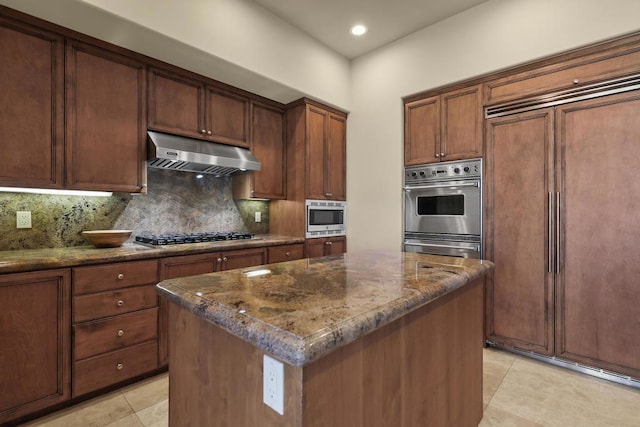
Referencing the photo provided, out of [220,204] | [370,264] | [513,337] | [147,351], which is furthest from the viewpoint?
[220,204]

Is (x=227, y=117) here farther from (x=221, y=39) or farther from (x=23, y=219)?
(x=23, y=219)

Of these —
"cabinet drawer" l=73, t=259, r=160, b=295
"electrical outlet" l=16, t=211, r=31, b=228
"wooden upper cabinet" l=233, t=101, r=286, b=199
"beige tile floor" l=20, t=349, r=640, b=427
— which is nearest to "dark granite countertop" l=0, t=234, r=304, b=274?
"cabinet drawer" l=73, t=259, r=160, b=295

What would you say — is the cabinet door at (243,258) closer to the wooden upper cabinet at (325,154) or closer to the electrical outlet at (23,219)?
the wooden upper cabinet at (325,154)

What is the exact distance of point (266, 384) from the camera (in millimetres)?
769

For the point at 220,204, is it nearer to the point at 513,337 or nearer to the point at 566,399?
the point at 513,337

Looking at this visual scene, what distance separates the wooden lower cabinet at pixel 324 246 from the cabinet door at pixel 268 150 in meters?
0.66

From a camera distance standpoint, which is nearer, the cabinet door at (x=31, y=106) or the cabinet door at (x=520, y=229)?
the cabinet door at (x=31, y=106)

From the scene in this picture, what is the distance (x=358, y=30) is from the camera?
322cm

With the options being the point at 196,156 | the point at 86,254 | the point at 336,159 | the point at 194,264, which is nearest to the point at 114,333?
the point at 86,254

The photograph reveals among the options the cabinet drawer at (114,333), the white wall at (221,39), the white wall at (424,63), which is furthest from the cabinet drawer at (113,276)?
the white wall at (424,63)

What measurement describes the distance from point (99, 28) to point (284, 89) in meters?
1.56

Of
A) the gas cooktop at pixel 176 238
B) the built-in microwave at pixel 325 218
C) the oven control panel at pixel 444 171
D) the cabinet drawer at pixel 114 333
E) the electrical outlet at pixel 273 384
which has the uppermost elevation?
the oven control panel at pixel 444 171

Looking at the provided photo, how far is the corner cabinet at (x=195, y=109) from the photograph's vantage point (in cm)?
260

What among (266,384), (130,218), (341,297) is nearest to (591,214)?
(341,297)
